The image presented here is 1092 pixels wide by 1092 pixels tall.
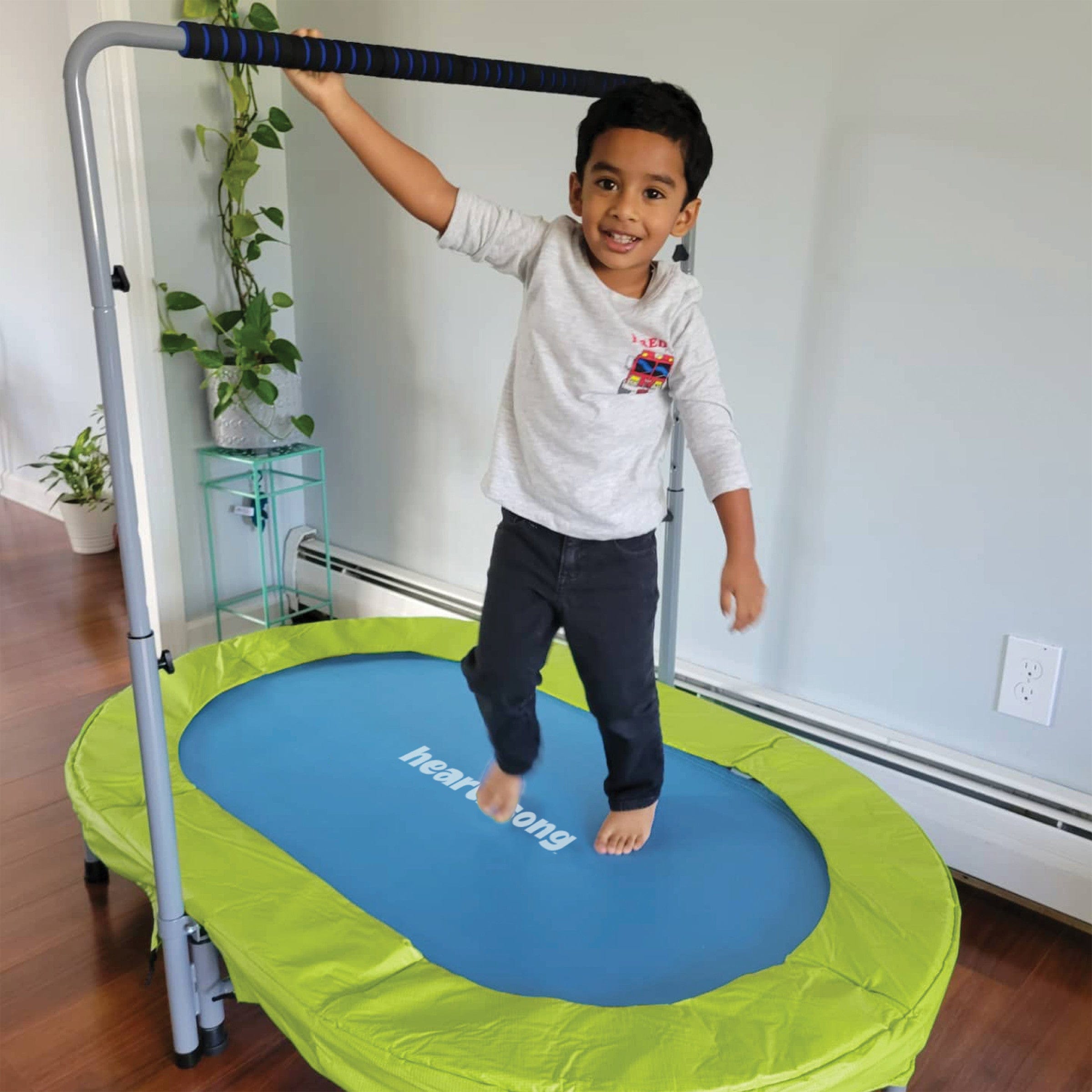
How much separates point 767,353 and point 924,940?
3.67ft

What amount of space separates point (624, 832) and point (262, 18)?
2.05 m

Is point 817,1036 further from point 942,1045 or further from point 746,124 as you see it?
point 746,124

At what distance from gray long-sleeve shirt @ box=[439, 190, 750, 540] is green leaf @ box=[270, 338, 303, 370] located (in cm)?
135

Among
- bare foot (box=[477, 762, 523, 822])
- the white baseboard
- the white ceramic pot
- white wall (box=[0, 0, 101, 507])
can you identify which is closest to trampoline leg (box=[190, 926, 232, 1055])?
bare foot (box=[477, 762, 523, 822])

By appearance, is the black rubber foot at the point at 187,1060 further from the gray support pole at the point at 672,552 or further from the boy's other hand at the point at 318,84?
the boy's other hand at the point at 318,84

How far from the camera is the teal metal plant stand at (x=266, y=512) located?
2.76 metres

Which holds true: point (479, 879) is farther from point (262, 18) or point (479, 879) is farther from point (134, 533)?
point (262, 18)

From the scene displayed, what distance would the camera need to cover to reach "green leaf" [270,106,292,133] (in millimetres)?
2592


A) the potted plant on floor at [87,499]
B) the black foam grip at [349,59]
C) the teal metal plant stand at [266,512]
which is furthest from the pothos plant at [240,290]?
the black foam grip at [349,59]

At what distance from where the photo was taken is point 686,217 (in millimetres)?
1370

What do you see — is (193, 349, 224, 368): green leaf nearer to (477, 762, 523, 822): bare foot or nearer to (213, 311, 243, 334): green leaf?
(213, 311, 243, 334): green leaf

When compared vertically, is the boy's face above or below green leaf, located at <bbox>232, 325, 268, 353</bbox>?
above

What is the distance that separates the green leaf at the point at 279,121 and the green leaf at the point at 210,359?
23.2 inches

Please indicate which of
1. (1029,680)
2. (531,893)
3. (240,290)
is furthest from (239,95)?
(1029,680)
